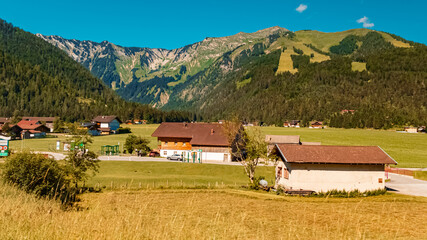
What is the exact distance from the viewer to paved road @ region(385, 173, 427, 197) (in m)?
40.3

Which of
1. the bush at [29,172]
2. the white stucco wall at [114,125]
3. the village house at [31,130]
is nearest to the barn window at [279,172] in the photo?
the bush at [29,172]

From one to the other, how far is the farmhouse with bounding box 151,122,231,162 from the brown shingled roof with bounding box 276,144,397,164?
28762 mm

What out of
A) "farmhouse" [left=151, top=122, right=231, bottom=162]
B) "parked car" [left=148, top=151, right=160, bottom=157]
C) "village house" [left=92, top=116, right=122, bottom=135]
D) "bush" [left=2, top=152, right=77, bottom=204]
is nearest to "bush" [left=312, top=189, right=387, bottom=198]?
"bush" [left=2, top=152, right=77, bottom=204]

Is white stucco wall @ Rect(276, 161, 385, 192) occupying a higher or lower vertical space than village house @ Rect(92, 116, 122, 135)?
lower

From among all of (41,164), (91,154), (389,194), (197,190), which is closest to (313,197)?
(389,194)

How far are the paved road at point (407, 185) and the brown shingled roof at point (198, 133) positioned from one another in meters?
32.1

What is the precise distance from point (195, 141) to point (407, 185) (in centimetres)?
4166

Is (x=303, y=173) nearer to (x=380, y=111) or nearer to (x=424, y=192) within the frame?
(x=424, y=192)

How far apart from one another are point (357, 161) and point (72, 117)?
181877 millimetres

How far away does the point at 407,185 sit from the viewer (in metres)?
46.1

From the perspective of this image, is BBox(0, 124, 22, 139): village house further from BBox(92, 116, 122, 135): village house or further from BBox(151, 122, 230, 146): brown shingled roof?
BBox(151, 122, 230, 146): brown shingled roof

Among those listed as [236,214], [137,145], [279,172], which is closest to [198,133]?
[137,145]

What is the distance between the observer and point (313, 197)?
115 ft

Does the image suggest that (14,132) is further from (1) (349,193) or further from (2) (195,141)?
(1) (349,193)
